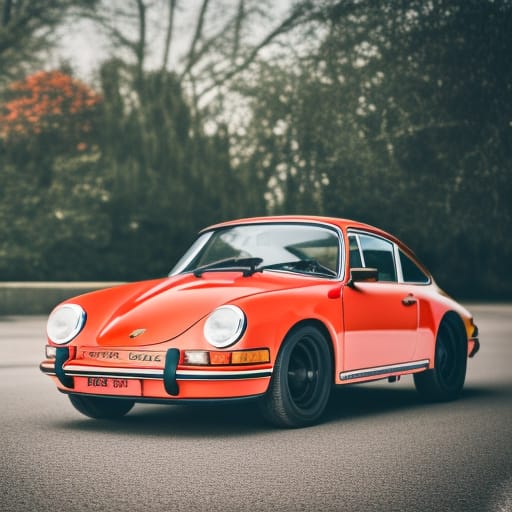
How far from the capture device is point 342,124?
2655cm

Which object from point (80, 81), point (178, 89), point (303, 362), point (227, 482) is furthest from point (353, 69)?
point (227, 482)

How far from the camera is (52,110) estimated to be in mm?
27422

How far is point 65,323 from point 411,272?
3219mm

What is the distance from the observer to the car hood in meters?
6.84

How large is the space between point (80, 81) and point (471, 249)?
42.4 feet

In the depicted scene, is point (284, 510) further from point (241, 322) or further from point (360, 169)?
point (360, 169)

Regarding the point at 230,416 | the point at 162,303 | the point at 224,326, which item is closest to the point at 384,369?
the point at 230,416

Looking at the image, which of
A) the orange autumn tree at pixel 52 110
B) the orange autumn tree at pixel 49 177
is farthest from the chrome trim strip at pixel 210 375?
the orange autumn tree at pixel 52 110

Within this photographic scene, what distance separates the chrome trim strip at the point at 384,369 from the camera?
7.56m

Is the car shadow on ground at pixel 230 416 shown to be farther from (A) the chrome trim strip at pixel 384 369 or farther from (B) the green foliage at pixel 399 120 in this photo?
(B) the green foliage at pixel 399 120

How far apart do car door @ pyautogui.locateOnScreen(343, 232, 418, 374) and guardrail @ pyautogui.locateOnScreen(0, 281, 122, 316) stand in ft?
49.2

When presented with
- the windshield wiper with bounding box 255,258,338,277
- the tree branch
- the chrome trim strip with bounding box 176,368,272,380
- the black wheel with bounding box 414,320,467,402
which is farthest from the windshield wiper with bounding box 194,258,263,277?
the tree branch

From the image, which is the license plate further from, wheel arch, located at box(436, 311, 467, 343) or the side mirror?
wheel arch, located at box(436, 311, 467, 343)

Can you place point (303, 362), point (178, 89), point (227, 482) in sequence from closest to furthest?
1. point (227, 482)
2. point (303, 362)
3. point (178, 89)
